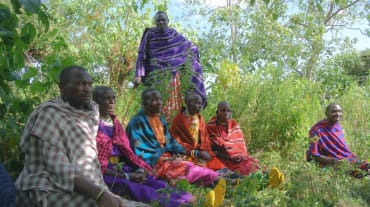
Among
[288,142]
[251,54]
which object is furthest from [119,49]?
[251,54]

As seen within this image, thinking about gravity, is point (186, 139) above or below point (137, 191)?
above

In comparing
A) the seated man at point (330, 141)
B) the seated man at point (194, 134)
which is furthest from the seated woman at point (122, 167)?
the seated man at point (330, 141)

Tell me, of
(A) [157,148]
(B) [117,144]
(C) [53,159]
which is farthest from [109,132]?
(C) [53,159]

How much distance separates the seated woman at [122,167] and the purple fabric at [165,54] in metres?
2.10

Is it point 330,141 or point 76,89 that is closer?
point 76,89

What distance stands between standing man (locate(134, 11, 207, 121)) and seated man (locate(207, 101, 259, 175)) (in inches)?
27.0

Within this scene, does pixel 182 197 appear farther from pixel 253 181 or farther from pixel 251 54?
pixel 251 54

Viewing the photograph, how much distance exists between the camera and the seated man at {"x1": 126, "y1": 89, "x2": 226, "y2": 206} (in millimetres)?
4430

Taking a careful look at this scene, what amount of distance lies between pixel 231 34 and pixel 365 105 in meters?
7.60

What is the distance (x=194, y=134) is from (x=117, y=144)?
4.60 ft

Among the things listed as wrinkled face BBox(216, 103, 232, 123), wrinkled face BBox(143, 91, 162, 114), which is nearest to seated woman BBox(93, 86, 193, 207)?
wrinkled face BBox(143, 91, 162, 114)

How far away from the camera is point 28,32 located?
9.74ft

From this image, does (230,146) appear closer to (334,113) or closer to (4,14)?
(334,113)

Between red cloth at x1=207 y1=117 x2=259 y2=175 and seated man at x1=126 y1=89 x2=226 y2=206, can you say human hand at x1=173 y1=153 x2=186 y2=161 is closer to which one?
seated man at x1=126 y1=89 x2=226 y2=206
